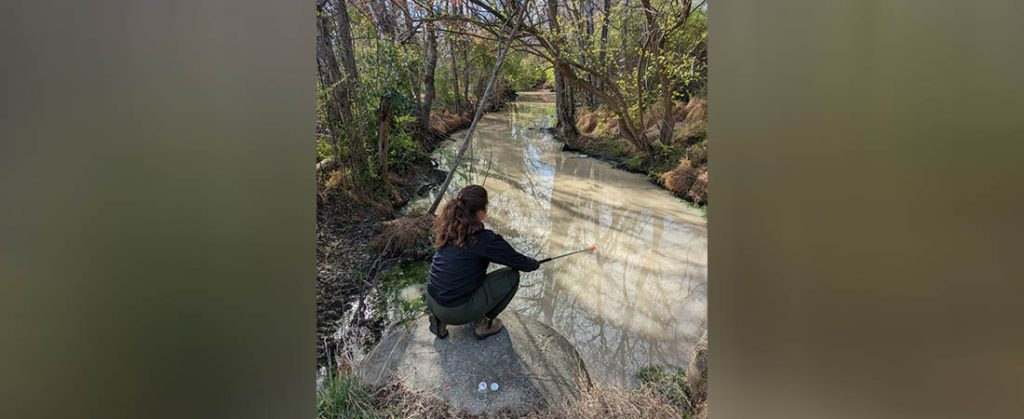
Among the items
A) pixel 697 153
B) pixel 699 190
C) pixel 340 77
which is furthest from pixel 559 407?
pixel 697 153

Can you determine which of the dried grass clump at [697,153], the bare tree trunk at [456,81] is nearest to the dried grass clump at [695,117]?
the dried grass clump at [697,153]

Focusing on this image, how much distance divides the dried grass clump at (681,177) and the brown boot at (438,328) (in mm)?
2587

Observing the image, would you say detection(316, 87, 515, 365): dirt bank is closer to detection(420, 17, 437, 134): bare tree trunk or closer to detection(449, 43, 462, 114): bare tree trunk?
detection(420, 17, 437, 134): bare tree trunk

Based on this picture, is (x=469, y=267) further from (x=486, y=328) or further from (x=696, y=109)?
Answer: (x=696, y=109)

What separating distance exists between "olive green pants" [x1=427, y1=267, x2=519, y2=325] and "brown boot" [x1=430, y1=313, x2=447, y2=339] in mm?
33

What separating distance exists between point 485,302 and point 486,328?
11cm

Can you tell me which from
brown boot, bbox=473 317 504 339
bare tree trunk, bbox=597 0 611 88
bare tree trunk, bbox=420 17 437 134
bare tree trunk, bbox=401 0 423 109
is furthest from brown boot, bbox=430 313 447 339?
bare tree trunk, bbox=597 0 611 88

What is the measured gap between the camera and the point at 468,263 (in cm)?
154

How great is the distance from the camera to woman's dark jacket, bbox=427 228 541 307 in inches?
60.0
